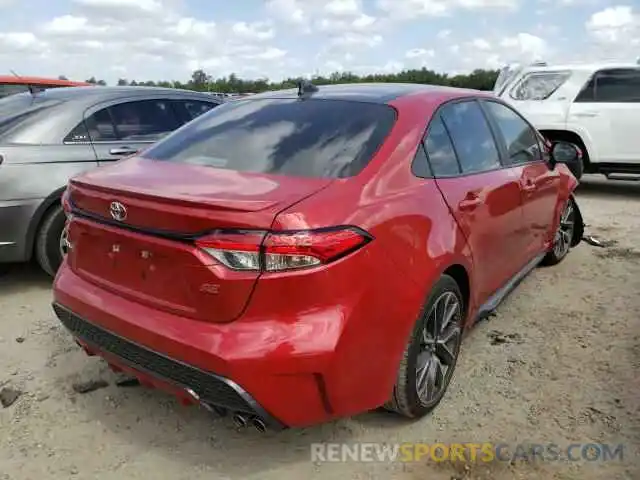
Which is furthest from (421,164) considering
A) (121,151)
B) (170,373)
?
(121,151)

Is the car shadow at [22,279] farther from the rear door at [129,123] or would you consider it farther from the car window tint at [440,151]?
the car window tint at [440,151]

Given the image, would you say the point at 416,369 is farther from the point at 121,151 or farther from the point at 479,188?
the point at 121,151

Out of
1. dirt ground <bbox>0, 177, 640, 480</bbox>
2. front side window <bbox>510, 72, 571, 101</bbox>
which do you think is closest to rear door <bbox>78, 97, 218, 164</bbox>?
dirt ground <bbox>0, 177, 640, 480</bbox>

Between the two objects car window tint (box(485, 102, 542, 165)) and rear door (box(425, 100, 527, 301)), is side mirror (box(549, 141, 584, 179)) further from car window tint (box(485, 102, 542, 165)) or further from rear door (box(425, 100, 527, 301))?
rear door (box(425, 100, 527, 301))

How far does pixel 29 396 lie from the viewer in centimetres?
302

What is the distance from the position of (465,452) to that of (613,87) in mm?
7642

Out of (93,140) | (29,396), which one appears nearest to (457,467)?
(29,396)

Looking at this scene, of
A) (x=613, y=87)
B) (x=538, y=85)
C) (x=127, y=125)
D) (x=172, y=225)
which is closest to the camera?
(x=172, y=225)

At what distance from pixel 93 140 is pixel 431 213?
127 inches

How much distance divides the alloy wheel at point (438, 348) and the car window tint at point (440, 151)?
61 centimetres

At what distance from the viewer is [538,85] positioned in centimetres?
907

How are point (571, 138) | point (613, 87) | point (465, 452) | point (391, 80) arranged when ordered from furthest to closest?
point (391, 80) < point (571, 138) < point (613, 87) < point (465, 452)

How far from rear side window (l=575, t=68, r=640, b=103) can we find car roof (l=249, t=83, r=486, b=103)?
6073 millimetres

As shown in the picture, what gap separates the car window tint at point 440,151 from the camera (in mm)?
2877
